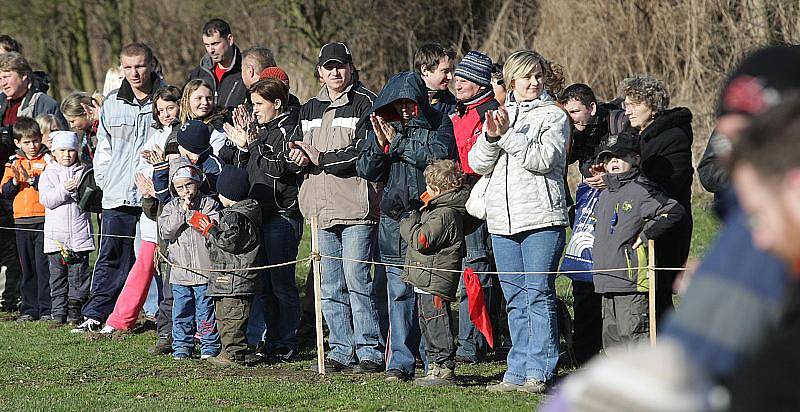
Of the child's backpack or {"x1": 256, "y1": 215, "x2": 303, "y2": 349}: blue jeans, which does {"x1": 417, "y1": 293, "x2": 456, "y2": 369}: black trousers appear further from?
the child's backpack

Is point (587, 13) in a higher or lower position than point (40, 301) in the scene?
higher

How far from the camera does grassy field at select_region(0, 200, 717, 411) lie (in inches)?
283

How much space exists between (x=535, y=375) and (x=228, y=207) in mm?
2736

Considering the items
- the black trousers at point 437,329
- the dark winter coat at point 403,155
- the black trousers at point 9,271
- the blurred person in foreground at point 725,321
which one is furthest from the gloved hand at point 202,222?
the blurred person in foreground at point 725,321

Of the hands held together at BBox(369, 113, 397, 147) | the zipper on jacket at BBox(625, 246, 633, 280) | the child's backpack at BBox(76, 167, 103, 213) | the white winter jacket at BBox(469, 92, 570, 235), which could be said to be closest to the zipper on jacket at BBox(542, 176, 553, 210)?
the white winter jacket at BBox(469, 92, 570, 235)

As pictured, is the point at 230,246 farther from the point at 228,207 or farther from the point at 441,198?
the point at 441,198

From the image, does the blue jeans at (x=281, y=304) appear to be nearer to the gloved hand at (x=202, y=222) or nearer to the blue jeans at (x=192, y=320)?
the blue jeans at (x=192, y=320)

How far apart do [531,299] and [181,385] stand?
96.7 inches

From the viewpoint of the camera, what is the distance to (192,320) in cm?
914

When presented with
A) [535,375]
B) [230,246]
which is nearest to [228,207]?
[230,246]

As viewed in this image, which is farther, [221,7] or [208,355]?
[221,7]

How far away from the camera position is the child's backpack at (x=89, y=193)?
10.6 m

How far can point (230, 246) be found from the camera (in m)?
8.53

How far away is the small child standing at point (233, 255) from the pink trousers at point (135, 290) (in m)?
1.50
